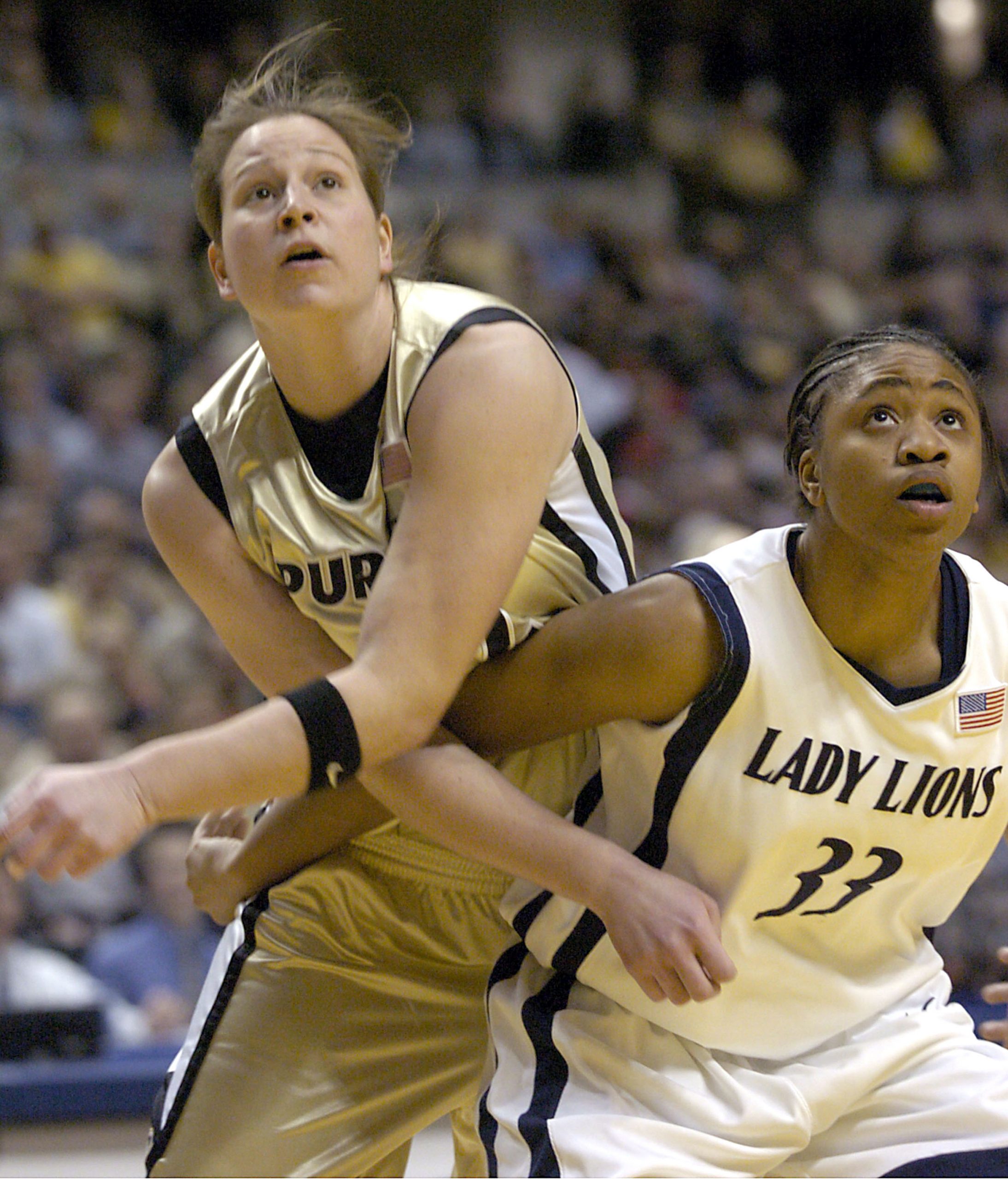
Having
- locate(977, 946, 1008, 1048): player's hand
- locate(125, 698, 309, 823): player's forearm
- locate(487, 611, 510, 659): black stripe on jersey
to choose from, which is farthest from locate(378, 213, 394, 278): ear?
locate(977, 946, 1008, 1048): player's hand

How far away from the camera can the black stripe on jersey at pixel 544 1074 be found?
5.89ft

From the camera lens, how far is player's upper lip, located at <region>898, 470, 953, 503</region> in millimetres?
1773

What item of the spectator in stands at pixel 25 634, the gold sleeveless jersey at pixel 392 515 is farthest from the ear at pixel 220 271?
the spectator in stands at pixel 25 634

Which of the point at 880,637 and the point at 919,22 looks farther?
the point at 919,22

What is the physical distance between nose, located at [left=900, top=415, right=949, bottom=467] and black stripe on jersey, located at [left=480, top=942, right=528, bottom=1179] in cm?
81

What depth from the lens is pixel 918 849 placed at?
1879 millimetres

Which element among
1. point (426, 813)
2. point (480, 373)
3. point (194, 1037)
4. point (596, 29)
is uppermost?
point (596, 29)

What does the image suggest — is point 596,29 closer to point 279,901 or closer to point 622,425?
point 622,425

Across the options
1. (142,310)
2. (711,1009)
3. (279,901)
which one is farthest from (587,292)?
(711,1009)

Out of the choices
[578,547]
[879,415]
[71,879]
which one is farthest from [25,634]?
[879,415]

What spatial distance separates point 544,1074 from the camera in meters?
1.88

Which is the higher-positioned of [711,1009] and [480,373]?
[480,373]

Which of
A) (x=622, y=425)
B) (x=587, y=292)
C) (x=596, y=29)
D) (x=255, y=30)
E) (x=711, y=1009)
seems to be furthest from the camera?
(x=596, y=29)

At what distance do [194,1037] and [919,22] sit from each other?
26.4 ft
